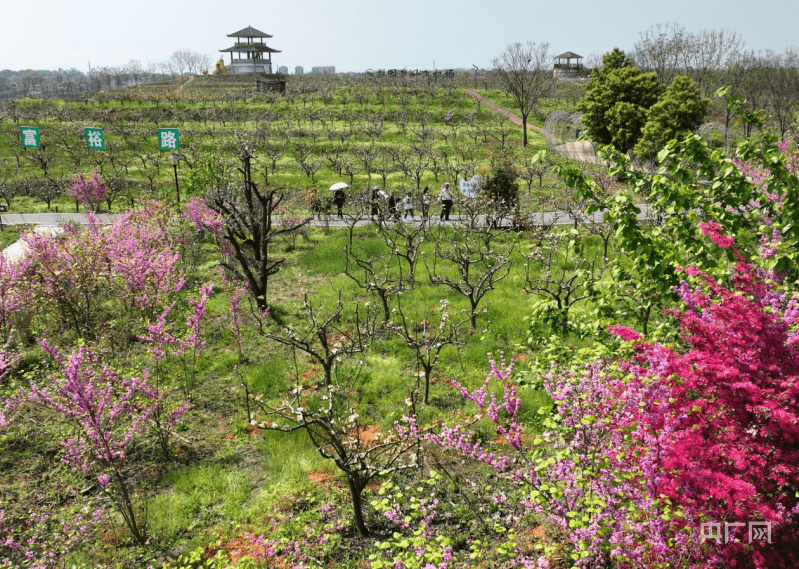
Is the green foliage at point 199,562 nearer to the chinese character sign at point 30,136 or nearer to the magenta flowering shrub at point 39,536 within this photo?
the magenta flowering shrub at point 39,536

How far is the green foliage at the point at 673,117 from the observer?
76.5 feet

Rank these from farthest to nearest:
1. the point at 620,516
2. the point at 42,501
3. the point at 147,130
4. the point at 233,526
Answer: the point at 147,130
the point at 42,501
the point at 233,526
the point at 620,516

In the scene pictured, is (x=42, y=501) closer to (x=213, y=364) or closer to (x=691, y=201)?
(x=213, y=364)

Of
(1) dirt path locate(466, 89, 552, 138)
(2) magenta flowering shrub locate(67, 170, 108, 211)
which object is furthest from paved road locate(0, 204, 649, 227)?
(1) dirt path locate(466, 89, 552, 138)

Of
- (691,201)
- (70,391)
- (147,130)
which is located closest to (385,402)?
(70,391)

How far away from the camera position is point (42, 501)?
19.6 feet

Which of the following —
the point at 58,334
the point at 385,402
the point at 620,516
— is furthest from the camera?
the point at 58,334

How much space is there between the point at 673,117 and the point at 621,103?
2.58m

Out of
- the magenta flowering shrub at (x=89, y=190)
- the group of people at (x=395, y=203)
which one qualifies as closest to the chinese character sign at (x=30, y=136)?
the magenta flowering shrub at (x=89, y=190)

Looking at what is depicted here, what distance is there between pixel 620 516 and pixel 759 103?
4528cm

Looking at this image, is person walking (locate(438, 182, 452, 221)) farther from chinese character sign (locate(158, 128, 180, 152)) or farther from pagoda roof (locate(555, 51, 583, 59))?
pagoda roof (locate(555, 51, 583, 59))

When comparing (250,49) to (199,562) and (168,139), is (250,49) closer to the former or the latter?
(168,139)

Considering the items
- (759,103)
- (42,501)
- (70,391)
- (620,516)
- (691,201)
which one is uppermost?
(759,103)

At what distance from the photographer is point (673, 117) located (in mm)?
23609
